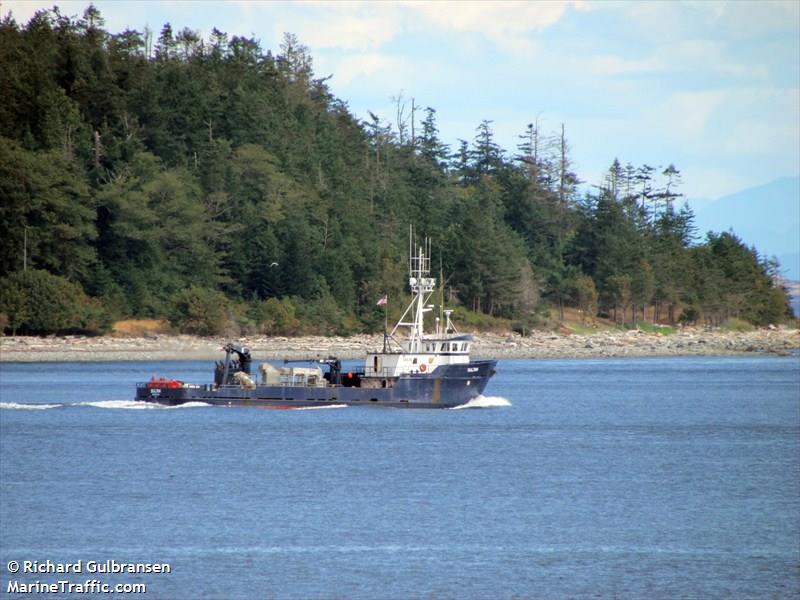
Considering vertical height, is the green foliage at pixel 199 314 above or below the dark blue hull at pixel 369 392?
above

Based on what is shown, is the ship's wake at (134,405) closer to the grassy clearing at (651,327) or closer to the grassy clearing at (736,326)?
the grassy clearing at (651,327)

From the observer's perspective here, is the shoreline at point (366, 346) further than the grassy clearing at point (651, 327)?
No

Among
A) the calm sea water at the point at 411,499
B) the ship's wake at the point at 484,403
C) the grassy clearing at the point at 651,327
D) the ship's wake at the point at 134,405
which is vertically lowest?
the calm sea water at the point at 411,499

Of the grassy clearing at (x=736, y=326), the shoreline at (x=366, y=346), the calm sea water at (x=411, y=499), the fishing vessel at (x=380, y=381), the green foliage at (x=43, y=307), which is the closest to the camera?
the calm sea water at (x=411, y=499)

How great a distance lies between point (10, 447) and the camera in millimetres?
52625

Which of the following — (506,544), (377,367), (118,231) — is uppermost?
(118,231)

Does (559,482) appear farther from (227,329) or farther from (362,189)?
(362,189)

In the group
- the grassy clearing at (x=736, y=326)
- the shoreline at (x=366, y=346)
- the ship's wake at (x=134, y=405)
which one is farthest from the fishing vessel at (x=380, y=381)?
the grassy clearing at (x=736, y=326)

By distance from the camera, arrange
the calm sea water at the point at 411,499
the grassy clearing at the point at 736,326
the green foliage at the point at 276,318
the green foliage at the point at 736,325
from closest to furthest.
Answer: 1. the calm sea water at the point at 411,499
2. the green foliage at the point at 276,318
3. the grassy clearing at the point at 736,326
4. the green foliage at the point at 736,325

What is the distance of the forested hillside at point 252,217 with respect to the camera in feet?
375

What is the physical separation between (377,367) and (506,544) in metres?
28.0

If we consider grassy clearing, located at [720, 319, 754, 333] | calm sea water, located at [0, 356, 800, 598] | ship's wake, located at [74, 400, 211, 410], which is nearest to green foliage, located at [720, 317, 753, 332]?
grassy clearing, located at [720, 319, 754, 333]

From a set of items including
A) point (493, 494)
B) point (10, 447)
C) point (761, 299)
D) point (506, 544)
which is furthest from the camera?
point (761, 299)

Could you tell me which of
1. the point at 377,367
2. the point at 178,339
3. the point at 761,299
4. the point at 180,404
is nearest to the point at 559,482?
the point at 377,367
